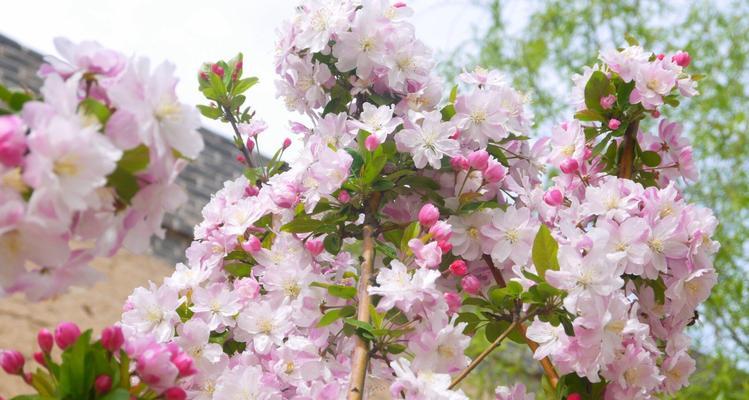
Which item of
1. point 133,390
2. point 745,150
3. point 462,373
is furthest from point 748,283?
point 133,390

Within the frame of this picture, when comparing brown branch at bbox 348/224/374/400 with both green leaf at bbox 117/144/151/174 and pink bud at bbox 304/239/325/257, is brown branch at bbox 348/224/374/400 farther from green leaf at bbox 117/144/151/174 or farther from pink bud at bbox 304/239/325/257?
green leaf at bbox 117/144/151/174

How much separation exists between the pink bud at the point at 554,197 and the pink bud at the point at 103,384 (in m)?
0.63

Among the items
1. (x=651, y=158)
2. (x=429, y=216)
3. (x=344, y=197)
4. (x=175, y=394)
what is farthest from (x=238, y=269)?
(x=651, y=158)

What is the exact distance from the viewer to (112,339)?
778 millimetres

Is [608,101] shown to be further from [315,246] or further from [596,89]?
[315,246]

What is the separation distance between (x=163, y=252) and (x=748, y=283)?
2.38 meters

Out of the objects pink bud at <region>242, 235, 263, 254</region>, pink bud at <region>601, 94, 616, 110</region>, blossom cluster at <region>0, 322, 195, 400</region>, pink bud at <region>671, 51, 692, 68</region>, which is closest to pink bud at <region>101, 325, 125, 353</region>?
blossom cluster at <region>0, 322, 195, 400</region>

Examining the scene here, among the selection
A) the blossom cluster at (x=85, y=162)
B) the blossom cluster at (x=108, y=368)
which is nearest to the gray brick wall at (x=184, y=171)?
the blossom cluster at (x=108, y=368)

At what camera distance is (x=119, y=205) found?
0.70 metres

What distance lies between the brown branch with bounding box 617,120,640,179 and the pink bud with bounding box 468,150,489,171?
32 centimetres

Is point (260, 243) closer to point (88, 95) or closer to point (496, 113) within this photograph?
point (496, 113)

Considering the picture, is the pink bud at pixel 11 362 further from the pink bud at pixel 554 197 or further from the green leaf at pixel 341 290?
the pink bud at pixel 554 197

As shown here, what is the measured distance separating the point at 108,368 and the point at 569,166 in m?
0.71

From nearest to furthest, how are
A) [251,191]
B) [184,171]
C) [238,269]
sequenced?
[238,269], [251,191], [184,171]
